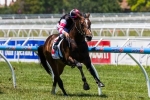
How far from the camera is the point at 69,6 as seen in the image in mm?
80938

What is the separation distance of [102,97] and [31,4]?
237 feet

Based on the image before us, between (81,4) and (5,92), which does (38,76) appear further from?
(81,4)

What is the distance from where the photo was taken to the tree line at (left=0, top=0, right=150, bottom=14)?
7775cm

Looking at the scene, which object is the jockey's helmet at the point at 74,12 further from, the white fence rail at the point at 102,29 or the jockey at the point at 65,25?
the white fence rail at the point at 102,29

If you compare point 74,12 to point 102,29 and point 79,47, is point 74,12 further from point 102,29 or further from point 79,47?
point 102,29

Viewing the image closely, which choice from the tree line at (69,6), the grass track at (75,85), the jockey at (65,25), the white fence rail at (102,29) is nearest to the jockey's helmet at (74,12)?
the jockey at (65,25)

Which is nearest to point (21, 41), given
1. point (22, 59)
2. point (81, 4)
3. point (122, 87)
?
point (22, 59)

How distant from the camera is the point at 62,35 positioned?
10.1m

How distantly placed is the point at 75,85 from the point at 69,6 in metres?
68.6

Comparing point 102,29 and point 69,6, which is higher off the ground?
point 102,29

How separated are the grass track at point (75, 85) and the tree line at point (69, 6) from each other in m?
58.9

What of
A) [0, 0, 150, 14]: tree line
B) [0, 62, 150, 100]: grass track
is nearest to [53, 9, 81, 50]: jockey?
[0, 62, 150, 100]: grass track

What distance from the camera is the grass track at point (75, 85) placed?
9.97 m

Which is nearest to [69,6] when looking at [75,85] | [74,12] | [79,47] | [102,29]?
[102,29]
